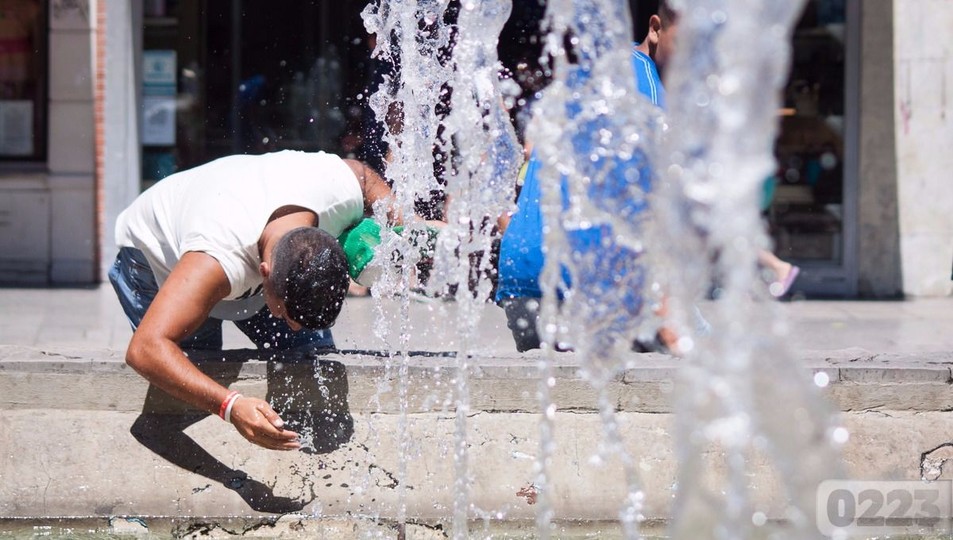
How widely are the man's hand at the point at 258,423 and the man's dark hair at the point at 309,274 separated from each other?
278 millimetres

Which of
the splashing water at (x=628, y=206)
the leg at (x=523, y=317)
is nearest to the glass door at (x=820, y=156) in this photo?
the splashing water at (x=628, y=206)

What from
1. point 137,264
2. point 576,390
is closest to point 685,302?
point 576,390

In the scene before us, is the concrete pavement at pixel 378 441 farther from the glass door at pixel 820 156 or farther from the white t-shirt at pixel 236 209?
the glass door at pixel 820 156

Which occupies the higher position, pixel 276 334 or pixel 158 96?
pixel 158 96

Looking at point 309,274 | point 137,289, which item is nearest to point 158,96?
point 137,289

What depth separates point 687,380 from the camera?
2117 millimetres

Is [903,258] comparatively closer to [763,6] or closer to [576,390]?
[576,390]

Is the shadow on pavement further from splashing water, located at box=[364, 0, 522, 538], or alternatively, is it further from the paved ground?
the paved ground

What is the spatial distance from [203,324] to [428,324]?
2053mm

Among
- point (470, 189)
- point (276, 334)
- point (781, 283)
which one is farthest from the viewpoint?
point (276, 334)

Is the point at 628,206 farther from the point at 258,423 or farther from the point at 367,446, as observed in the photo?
the point at 367,446

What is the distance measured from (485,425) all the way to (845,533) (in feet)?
3.82

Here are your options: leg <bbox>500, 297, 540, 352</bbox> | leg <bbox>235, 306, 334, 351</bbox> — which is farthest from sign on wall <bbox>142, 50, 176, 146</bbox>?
leg <bbox>500, 297, 540, 352</bbox>

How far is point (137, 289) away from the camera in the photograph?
416cm
